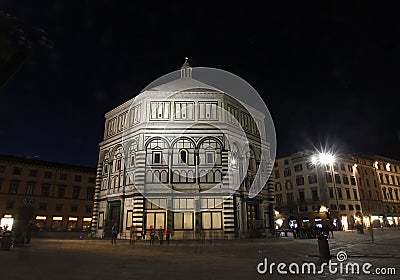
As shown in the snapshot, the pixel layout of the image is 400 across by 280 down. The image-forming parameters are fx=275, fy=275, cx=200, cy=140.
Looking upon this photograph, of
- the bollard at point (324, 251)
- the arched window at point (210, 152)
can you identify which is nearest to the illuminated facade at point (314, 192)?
the arched window at point (210, 152)

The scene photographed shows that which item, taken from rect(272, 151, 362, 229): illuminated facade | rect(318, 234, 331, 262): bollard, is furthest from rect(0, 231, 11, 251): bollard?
rect(272, 151, 362, 229): illuminated facade

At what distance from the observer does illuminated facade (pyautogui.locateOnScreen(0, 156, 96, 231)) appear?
170 ft

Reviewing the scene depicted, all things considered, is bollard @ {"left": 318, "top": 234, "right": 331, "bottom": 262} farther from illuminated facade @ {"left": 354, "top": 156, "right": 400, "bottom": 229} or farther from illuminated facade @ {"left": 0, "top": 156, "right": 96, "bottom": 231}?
illuminated facade @ {"left": 354, "top": 156, "right": 400, "bottom": 229}

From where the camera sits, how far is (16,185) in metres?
53.0

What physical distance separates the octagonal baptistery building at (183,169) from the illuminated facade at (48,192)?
25.2 metres

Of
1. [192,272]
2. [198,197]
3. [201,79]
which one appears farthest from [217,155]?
[192,272]

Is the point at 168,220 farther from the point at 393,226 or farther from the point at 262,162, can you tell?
the point at 393,226

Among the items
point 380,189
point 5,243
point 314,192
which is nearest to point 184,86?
point 5,243

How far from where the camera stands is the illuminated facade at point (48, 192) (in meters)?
51.9

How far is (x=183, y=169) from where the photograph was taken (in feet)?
104

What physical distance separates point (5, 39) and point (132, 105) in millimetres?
33805

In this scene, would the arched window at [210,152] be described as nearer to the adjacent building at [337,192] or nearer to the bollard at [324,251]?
the bollard at [324,251]

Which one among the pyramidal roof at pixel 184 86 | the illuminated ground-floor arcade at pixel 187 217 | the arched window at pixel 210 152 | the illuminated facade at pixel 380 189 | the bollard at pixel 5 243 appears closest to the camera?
the bollard at pixel 5 243

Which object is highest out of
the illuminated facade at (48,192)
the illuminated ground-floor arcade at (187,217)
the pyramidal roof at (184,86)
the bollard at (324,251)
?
the pyramidal roof at (184,86)
